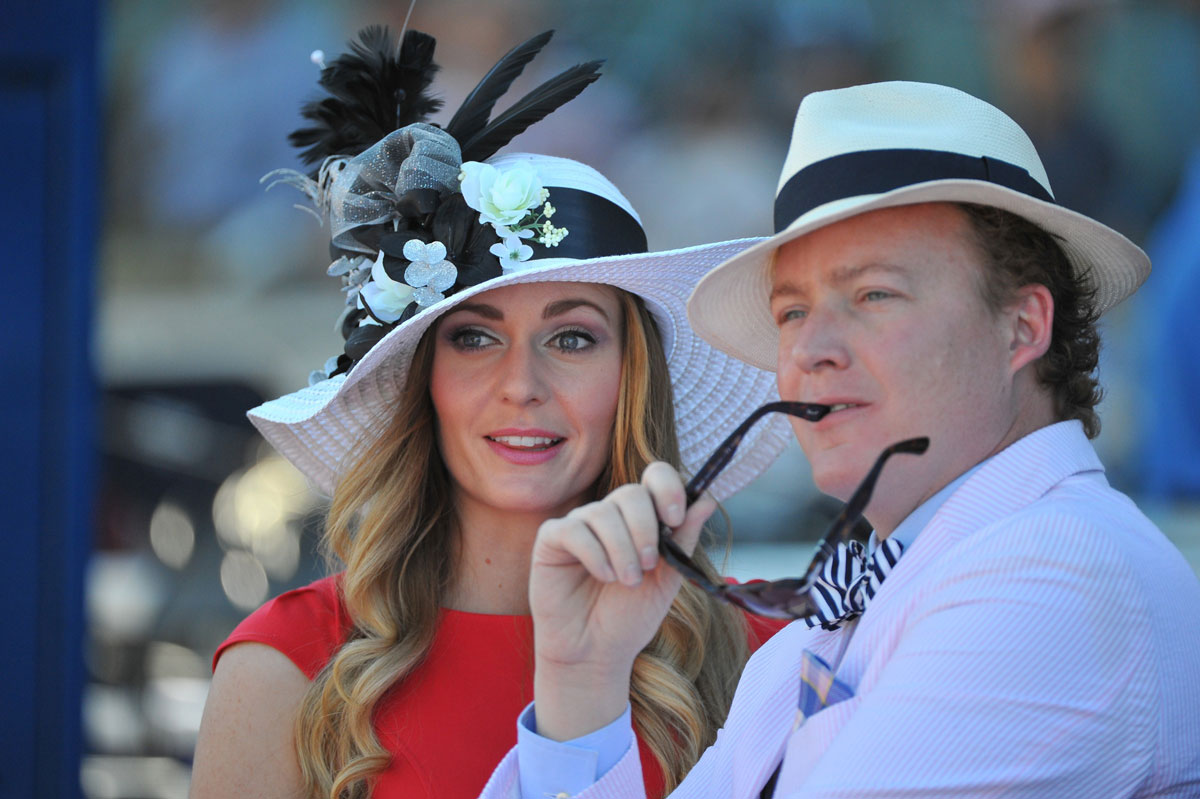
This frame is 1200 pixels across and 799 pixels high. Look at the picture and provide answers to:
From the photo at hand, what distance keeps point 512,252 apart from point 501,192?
0.13 meters

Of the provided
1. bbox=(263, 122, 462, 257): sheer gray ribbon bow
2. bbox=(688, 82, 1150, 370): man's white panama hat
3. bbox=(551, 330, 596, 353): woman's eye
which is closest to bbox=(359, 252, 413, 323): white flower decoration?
bbox=(263, 122, 462, 257): sheer gray ribbon bow

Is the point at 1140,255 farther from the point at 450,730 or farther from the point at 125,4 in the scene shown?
the point at 125,4

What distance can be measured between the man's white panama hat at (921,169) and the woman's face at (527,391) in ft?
2.09

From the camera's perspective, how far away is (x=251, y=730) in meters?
2.41

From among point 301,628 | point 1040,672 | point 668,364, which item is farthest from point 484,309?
point 1040,672

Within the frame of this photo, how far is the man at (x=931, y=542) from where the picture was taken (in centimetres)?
131

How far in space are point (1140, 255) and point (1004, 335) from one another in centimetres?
35

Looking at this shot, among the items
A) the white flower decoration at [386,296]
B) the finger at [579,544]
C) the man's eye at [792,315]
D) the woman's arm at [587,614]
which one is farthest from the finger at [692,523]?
the white flower decoration at [386,296]

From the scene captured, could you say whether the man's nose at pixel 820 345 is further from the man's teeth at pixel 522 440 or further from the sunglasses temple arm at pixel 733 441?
the man's teeth at pixel 522 440

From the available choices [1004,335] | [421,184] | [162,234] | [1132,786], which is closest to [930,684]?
[1132,786]

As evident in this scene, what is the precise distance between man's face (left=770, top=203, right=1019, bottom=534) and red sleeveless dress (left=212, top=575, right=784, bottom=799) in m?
1.02

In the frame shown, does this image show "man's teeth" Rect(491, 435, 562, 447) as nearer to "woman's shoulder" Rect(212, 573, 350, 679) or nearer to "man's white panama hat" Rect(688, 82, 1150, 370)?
"woman's shoulder" Rect(212, 573, 350, 679)

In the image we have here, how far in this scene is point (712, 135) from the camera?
521cm

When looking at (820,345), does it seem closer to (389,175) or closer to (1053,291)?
(1053,291)
